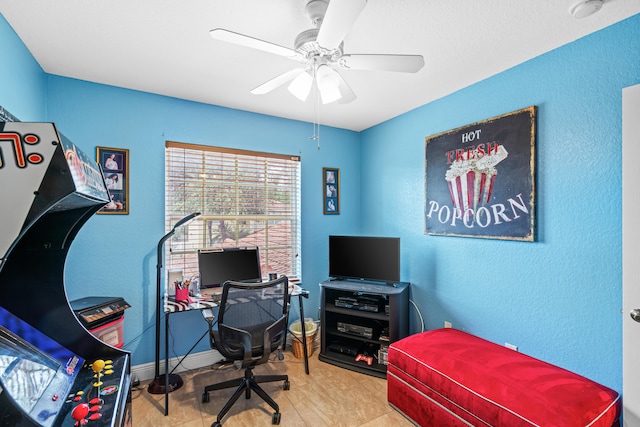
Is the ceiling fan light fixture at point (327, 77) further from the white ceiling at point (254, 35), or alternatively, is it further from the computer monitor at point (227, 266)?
the computer monitor at point (227, 266)

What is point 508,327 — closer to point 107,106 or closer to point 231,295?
point 231,295

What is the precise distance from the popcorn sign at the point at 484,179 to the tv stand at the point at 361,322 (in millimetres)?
753

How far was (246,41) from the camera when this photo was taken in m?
1.36

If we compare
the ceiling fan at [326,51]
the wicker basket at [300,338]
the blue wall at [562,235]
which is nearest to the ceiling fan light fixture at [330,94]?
the ceiling fan at [326,51]

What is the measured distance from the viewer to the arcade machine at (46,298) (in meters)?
0.71

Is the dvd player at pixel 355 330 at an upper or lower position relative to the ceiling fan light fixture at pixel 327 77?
lower

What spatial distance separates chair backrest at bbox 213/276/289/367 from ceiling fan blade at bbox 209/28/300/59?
4.47ft

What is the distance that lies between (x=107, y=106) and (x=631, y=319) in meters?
3.60

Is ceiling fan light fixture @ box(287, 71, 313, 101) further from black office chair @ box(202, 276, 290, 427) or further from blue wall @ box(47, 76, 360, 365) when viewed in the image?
blue wall @ box(47, 76, 360, 365)

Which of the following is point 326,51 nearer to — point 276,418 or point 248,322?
point 248,322

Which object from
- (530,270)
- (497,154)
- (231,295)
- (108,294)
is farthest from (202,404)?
(497,154)

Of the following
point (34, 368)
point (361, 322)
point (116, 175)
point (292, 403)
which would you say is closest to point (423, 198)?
point (361, 322)

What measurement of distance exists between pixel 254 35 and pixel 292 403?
2445 millimetres

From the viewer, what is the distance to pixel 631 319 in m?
1.52
